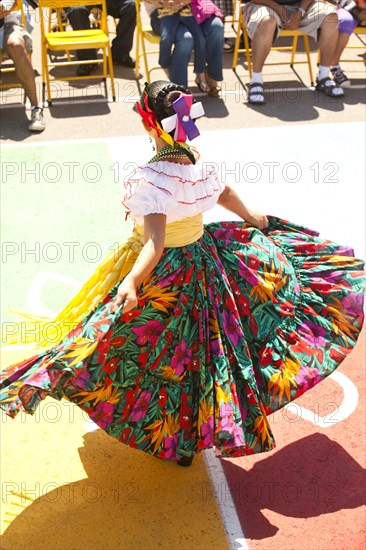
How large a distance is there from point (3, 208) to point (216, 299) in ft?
11.2

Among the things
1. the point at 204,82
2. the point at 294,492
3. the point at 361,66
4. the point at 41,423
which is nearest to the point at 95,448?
the point at 41,423

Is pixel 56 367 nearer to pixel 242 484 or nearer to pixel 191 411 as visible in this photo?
pixel 191 411

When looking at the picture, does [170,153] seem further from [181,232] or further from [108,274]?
[108,274]

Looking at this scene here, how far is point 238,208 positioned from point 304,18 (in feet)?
18.5

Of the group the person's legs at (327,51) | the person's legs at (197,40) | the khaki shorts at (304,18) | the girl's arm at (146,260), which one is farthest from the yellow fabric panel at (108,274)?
the person's legs at (327,51)

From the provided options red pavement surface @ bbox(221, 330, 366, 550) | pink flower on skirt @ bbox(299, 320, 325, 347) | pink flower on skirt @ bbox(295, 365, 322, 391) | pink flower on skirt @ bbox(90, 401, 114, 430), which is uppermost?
pink flower on skirt @ bbox(299, 320, 325, 347)

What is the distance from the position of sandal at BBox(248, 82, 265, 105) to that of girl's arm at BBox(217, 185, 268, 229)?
4926 millimetres

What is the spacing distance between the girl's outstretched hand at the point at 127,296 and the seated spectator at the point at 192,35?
18.4 feet

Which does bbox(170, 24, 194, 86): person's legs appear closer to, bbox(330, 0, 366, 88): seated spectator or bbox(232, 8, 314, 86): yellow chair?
bbox(232, 8, 314, 86): yellow chair

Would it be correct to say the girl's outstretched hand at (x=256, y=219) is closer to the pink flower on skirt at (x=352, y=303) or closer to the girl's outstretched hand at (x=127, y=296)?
the pink flower on skirt at (x=352, y=303)

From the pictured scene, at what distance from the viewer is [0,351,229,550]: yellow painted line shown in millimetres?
3844

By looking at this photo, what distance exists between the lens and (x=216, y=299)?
3859 mm

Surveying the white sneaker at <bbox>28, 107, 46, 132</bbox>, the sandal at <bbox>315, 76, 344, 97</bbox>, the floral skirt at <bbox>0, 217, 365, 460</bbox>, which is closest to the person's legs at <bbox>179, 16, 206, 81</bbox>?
the sandal at <bbox>315, 76, 344, 97</bbox>

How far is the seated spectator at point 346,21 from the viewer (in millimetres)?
9273
